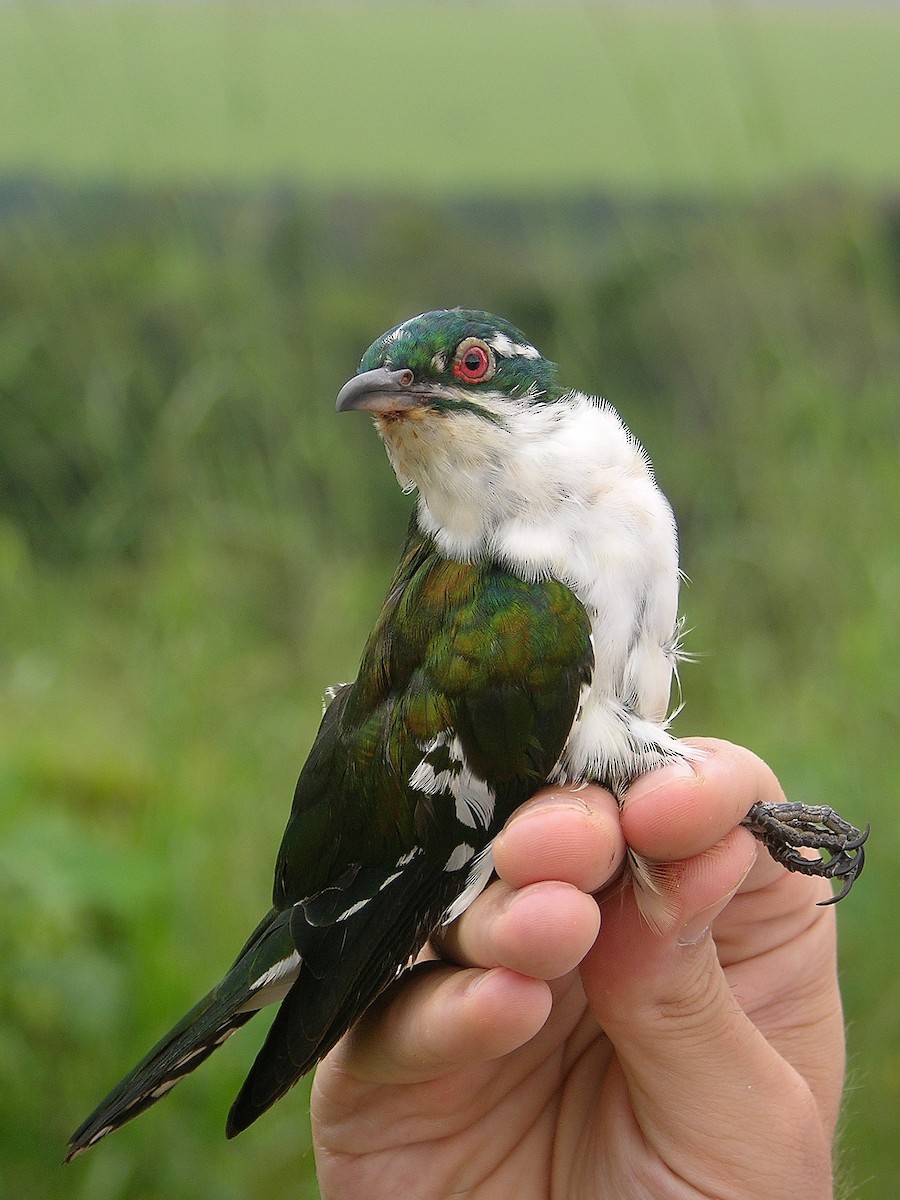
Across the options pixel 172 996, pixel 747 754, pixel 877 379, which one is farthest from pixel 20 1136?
pixel 877 379

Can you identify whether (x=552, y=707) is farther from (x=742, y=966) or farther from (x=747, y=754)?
(x=742, y=966)

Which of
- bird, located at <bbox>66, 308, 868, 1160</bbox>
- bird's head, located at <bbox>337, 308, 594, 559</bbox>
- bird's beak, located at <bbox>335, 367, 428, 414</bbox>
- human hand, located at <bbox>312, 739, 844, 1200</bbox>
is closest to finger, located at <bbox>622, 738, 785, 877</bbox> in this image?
human hand, located at <bbox>312, 739, 844, 1200</bbox>

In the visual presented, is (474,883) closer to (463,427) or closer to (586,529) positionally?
(586,529)

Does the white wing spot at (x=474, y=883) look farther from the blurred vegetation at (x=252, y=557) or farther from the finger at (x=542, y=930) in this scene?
the blurred vegetation at (x=252, y=557)

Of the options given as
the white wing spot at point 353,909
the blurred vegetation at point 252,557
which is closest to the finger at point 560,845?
the white wing spot at point 353,909

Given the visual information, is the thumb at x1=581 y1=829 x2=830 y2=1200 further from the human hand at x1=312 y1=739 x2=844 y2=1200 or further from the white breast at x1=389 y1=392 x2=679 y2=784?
the white breast at x1=389 y1=392 x2=679 y2=784

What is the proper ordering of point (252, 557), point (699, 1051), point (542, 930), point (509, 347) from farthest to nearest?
point (252, 557) → point (509, 347) → point (699, 1051) → point (542, 930)

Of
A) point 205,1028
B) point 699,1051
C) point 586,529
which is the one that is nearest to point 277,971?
point 205,1028
